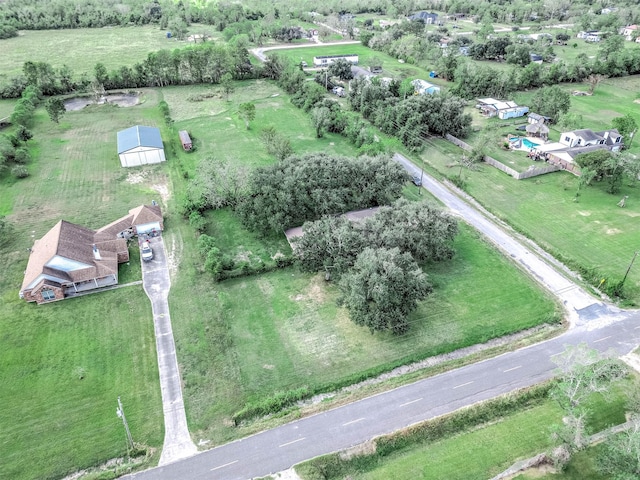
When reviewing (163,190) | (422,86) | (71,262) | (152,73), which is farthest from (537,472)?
(152,73)

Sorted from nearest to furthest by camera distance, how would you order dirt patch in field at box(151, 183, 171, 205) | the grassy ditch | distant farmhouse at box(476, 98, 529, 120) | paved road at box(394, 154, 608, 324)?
the grassy ditch < paved road at box(394, 154, 608, 324) < dirt patch in field at box(151, 183, 171, 205) < distant farmhouse at box(476, 98, 529, 120)

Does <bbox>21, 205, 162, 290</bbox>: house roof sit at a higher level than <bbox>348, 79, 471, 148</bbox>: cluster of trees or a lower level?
lower

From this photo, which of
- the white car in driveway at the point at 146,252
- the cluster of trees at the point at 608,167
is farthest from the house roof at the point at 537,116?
the white car in driveway at the point at 146,252

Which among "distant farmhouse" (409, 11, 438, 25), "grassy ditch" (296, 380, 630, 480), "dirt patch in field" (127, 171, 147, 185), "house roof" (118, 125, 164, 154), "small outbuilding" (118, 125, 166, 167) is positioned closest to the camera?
"grassy ditch" (296, 380, 630, 480)

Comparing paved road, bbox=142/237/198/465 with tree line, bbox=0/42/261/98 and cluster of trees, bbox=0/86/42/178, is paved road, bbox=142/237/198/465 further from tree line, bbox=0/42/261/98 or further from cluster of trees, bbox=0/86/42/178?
tree line, bbox=0/42/261/98

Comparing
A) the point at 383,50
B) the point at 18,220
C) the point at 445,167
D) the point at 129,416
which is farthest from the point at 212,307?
the point at 383,50

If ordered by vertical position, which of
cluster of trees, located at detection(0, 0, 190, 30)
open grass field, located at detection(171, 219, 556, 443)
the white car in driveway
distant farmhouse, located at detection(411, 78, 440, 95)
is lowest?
open grass field, located at detection(171, 219, 556, 443)

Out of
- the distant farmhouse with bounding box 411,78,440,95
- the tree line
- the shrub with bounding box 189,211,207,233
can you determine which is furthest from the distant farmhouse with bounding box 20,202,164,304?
the distant farmhouse with bounding box 411,78,440,95
